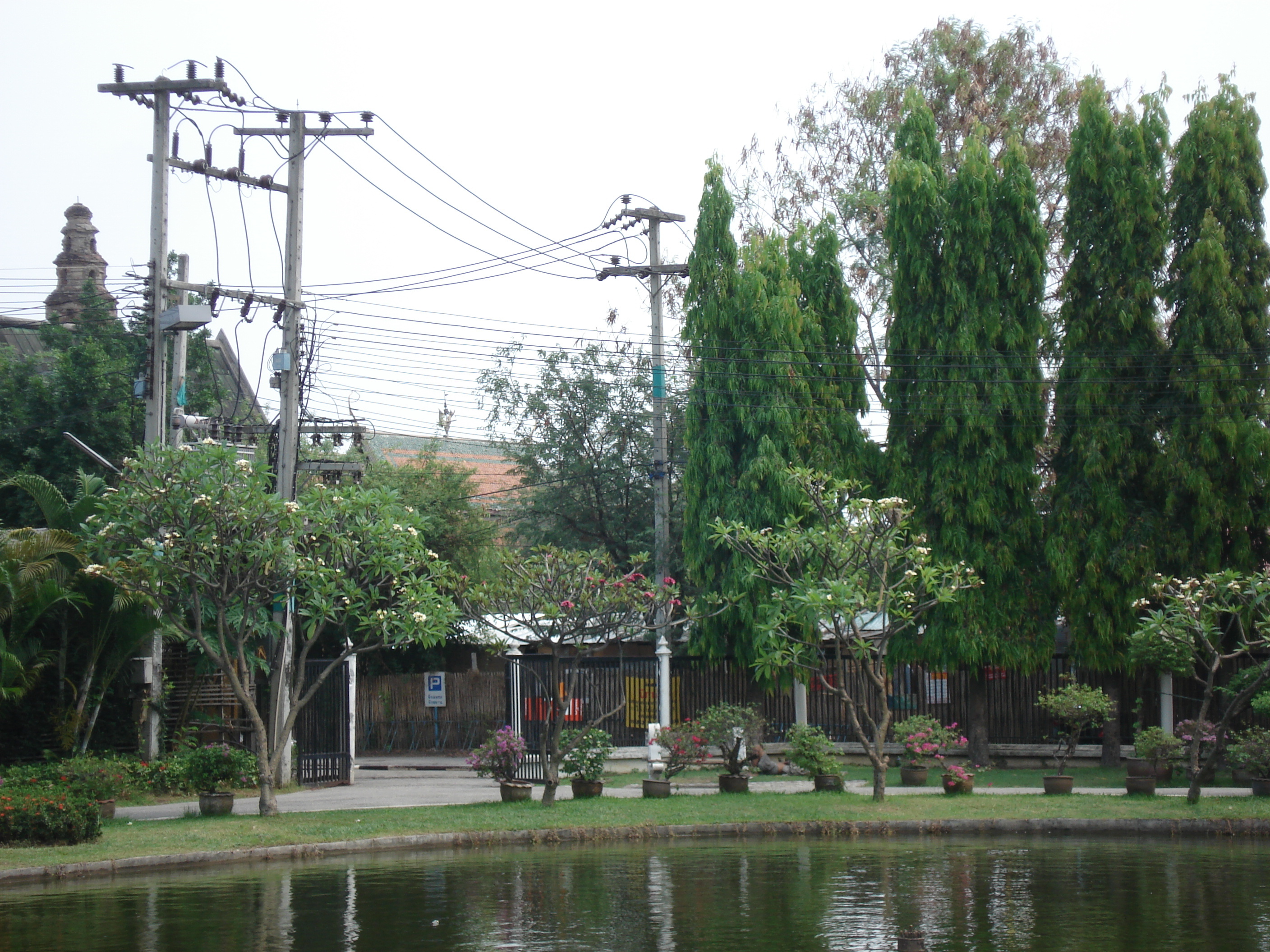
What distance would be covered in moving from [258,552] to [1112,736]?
16.5 m

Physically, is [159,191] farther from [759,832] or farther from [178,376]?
[759,832]

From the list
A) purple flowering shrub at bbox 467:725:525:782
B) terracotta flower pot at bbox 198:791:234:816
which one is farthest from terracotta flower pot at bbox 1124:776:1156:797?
terracotta flower pot at bbox 198:791:234:816

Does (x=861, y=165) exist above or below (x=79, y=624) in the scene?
above

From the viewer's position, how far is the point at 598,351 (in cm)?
3319

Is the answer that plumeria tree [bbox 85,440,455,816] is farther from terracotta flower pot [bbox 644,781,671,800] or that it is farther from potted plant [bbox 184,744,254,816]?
terracotta flower pot [bbox 644,781,671,800]

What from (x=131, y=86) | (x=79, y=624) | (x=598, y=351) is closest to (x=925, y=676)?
(x=598, y=351)

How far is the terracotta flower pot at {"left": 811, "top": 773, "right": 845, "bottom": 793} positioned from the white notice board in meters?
14.0

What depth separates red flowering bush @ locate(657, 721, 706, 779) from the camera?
19.6m

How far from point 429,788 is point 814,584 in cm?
885

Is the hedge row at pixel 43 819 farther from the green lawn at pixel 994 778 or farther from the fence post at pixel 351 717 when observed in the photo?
the green lawn at pixel 994 778

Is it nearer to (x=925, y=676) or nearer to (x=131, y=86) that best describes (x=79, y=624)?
(x=131, y=86)

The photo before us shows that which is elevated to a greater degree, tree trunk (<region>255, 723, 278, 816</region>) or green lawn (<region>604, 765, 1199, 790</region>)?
tree trunk (<region>255, 723, 278, 816</region>)

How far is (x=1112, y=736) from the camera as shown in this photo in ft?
78.3

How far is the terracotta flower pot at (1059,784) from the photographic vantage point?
18.7 metres
